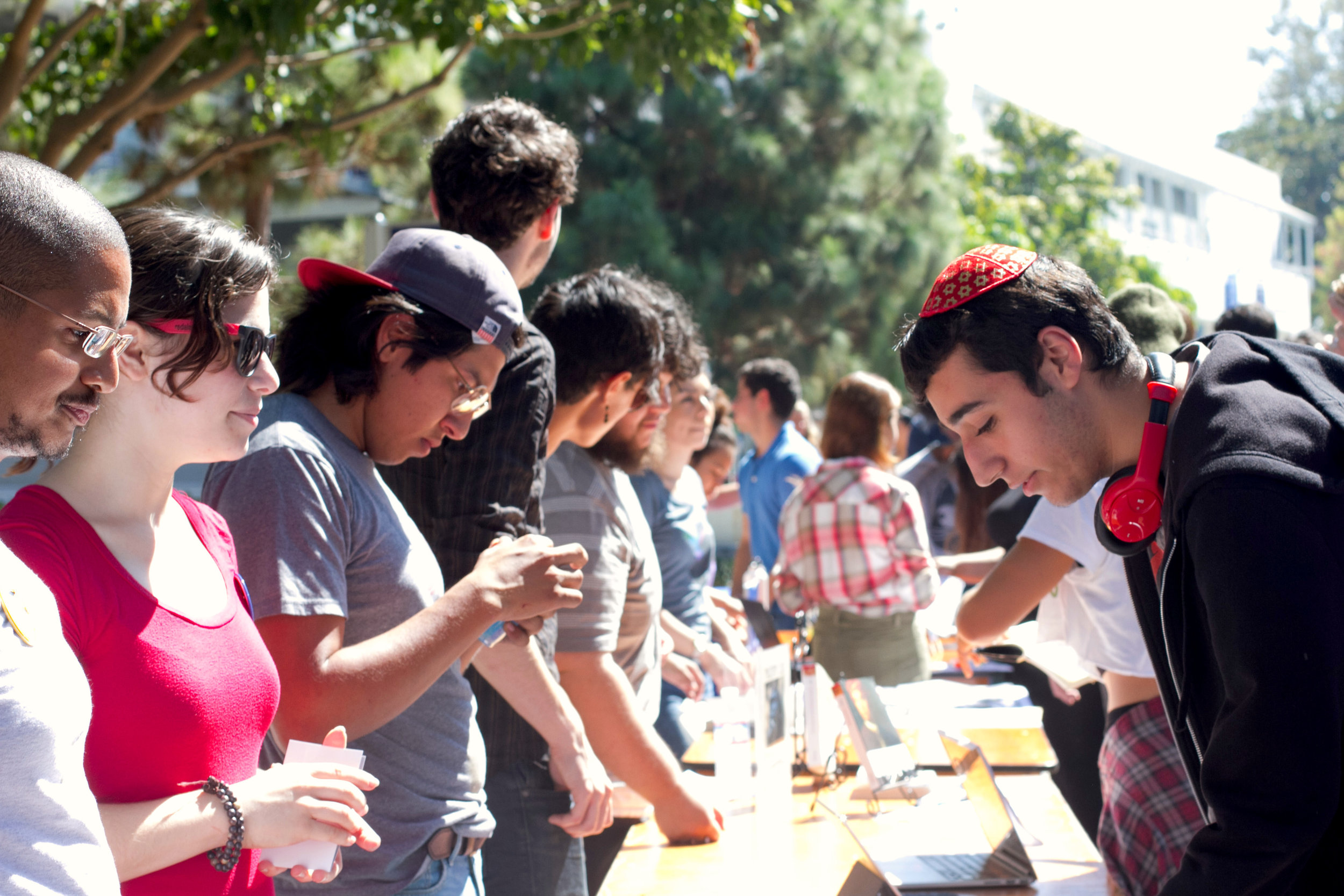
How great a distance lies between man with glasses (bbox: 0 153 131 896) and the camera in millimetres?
792

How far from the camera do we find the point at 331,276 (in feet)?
5.46

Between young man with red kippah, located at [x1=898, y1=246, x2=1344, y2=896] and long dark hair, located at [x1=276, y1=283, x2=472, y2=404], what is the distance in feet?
2.23

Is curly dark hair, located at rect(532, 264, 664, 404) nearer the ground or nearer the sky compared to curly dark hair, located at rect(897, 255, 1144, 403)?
nearer the ground

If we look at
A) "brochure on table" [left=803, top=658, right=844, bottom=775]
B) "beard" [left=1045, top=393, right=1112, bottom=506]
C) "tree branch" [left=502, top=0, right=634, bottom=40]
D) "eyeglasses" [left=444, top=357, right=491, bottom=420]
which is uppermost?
"tree branch" [left=502, top=0, right=634, bottom=40]

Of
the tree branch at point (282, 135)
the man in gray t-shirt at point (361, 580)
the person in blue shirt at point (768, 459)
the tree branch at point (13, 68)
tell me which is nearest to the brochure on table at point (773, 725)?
the man in gray t-shirt at point (361, 580)

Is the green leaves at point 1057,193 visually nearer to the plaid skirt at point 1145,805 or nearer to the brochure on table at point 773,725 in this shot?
the brochure on table at point 773,725

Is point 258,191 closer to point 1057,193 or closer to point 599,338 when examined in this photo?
point 599,338

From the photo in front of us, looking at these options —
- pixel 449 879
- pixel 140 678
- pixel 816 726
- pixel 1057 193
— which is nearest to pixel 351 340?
pixel 140 678

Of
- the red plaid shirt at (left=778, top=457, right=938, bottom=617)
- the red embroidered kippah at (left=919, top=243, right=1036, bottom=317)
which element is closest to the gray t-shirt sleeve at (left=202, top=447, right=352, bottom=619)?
the red embroidered kippah at (left=919, top=243, right=1036, bottom=317)

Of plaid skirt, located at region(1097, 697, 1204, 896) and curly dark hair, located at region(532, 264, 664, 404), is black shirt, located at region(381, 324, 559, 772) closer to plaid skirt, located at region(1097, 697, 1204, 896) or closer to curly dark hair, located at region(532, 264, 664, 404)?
curly dark hair, located at region(532, 264, 664, 404)

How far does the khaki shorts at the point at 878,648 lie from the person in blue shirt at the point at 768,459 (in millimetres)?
1226

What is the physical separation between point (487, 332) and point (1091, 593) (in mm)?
1414

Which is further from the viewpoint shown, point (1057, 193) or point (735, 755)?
point (1057, 193)

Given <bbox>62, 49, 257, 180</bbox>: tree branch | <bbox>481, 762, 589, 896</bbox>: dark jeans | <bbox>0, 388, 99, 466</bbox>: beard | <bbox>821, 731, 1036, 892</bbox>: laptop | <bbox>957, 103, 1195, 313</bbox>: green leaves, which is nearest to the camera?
<bbox>0, 388, 99, 466</bbox>: beard
